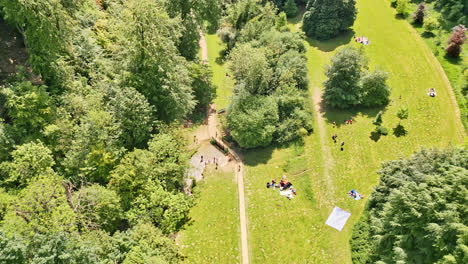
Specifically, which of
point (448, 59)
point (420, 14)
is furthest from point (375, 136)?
point (420, 14)

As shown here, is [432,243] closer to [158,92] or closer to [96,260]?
[96,260]

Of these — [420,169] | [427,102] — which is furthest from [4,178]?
[427,102]

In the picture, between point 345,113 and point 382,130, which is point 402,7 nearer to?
point 345,113

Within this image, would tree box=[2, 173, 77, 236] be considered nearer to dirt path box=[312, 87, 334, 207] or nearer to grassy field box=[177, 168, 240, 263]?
grassy field box=[177, 168, 240, 263]

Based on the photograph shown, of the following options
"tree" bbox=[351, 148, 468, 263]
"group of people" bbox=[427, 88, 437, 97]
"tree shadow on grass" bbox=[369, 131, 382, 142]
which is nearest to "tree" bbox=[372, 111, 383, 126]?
"tree shadow on grass" bbox=[369, 131, 382, 142]

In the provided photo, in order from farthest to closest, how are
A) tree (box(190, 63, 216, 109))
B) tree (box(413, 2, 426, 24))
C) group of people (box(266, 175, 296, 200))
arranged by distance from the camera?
1. tree (box(413, 2, 426, 24))
2. tree (box(190, 63, 216, 109))
3. group of people (box(266, 175, 296, 200))

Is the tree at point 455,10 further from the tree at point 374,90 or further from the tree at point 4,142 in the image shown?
the tree at point 4,142
